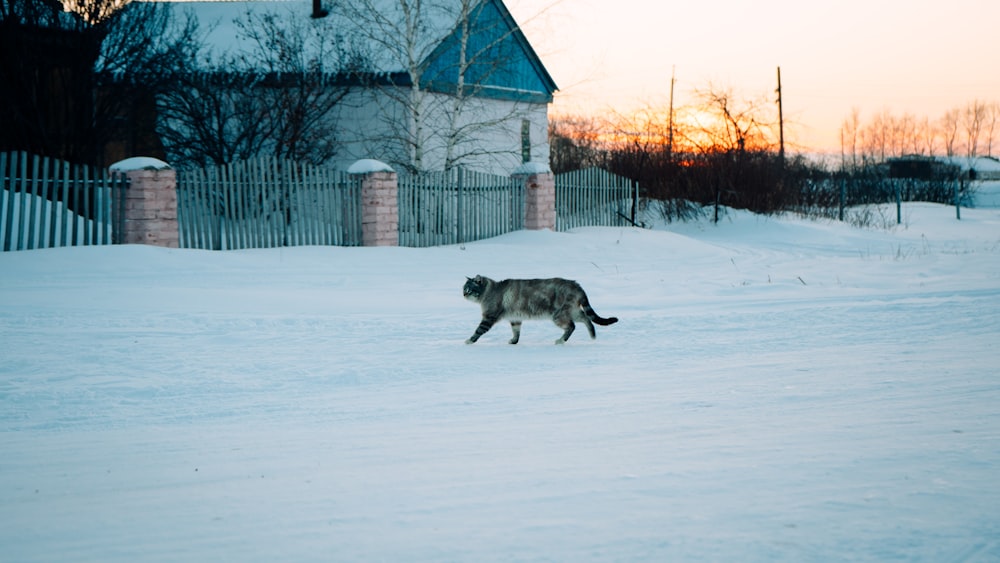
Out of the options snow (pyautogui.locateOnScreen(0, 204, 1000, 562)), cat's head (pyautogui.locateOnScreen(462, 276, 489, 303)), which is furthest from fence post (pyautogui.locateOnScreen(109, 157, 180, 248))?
cat's head (pyautogui.locateOnScreen(462, 276, 489, 303))

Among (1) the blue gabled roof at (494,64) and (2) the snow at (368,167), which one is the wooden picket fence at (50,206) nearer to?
(2) the snow at (368,167)

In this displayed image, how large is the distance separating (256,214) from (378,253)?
7.89 feet

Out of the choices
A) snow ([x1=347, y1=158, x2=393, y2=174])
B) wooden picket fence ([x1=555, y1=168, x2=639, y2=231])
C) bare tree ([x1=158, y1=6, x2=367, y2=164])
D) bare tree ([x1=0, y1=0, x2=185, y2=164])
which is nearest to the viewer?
snow ([x1=347, y1=158, x2=393, y2=174])

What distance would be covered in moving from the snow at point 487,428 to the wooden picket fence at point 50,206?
189cm

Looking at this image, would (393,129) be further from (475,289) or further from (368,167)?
(475,289)

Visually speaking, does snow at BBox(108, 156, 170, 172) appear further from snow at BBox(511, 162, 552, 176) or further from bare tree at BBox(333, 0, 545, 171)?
snow at BBox(511, 162, 552, 176)

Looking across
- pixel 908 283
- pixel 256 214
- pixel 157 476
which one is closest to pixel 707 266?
pixel 908 283

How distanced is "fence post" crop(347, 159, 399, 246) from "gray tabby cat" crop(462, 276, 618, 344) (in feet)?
30.0

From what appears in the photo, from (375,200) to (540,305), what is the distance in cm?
956

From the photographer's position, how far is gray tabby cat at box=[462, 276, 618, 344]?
30.3 ft

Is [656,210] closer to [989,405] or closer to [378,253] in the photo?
[378,253]

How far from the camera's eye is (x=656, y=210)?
29031mm

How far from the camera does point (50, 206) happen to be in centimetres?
1495

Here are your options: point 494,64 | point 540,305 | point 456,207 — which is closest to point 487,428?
point 540,305
